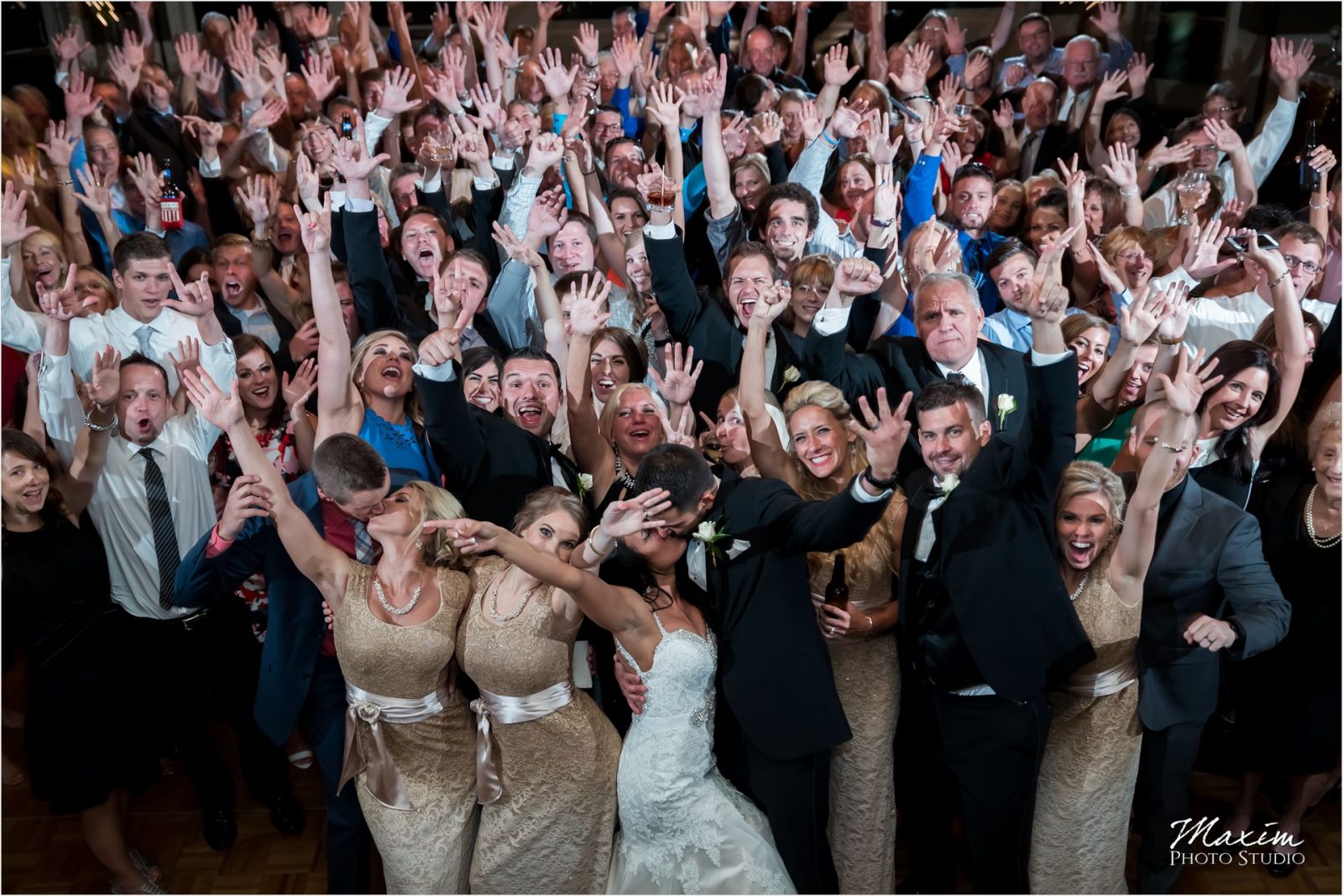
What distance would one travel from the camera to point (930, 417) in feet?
8.92

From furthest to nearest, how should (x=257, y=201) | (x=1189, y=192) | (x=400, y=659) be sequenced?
1. (x=1189, y=192)
2. (x=257, y=201)
3. (x=400, y=659)

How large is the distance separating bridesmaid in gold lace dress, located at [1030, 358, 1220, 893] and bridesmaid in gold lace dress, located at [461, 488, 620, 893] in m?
1.08

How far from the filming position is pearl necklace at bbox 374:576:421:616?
2.61 meters

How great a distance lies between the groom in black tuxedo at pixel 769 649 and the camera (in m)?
2.61

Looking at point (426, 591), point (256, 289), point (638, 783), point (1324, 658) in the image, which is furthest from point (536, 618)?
point (256, 289)

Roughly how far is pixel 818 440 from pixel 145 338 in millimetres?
2368

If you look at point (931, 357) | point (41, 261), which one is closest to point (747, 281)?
point (931, 357)

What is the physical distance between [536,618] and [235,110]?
4.81 m

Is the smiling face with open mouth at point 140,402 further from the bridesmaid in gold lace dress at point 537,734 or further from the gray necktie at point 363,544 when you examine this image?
the bridesmaid in gold lace dress at point 537,734

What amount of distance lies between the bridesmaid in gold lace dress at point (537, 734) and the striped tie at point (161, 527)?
1121 mm

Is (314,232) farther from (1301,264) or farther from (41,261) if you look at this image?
(1301,264)

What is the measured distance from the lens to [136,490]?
325cm

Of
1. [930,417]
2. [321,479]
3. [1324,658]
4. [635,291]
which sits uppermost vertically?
[635,291]

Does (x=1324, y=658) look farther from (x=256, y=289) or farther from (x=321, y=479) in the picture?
(x=256, y=289)
